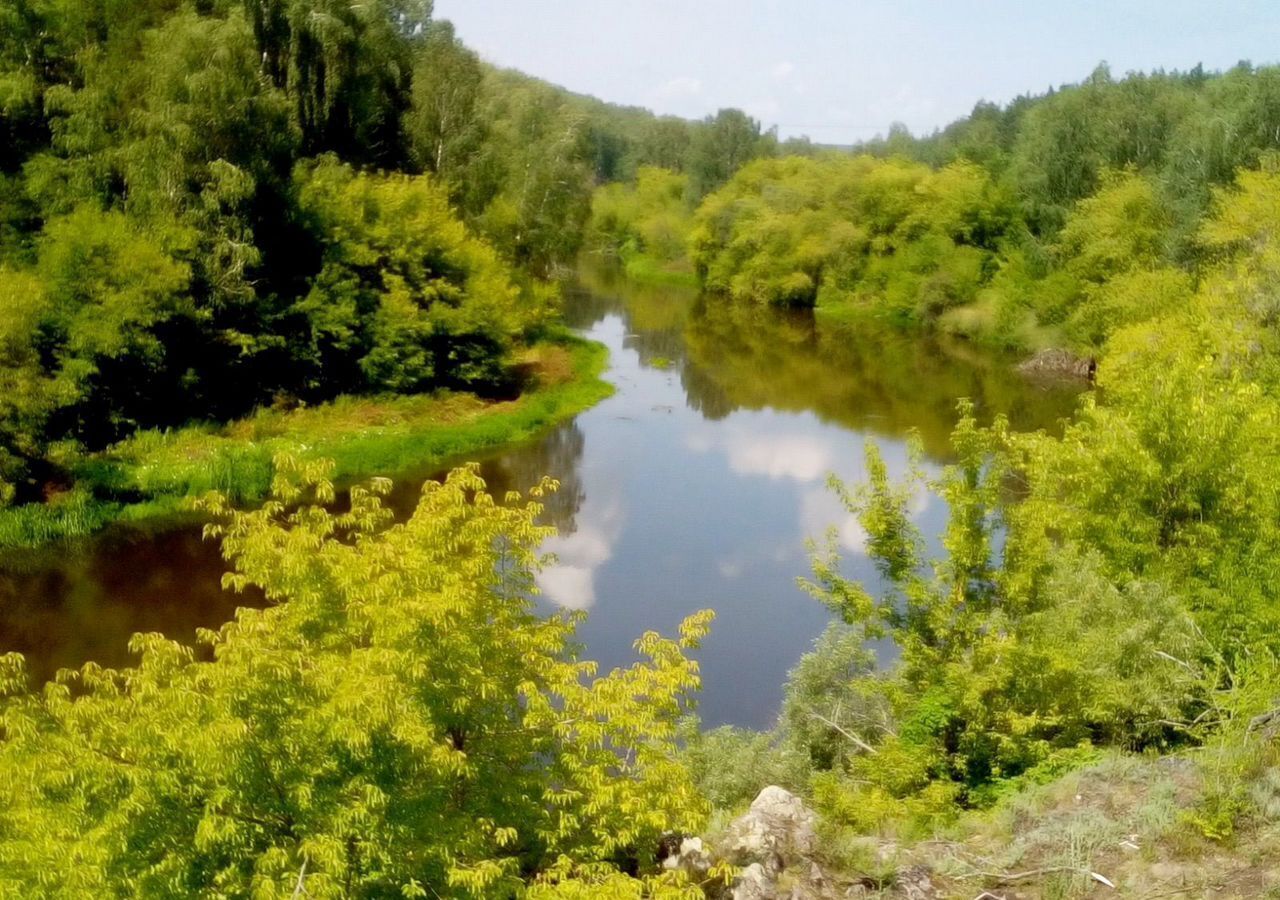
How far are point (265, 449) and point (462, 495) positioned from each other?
21198 millimetres

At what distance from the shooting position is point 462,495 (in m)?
9.33

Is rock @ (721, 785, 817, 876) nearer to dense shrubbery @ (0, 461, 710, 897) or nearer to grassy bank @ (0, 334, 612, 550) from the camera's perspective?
dense shrubbery @ (0, 461, 710, 897)

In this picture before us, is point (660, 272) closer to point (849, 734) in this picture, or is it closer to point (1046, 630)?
point (849, 734)

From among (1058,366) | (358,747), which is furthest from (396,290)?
(1058,366)

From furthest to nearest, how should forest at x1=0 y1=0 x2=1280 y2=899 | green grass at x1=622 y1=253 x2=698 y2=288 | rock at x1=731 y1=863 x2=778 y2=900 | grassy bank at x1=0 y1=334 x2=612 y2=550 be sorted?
green grass at x1=622 y1=253 x2=698 y2=288, grassy bank at x1=0 y1=334 x2=612 y2=550, rock at x1=731 y1=863 x2=778 y2=900, forest at x1=0 y1=0 x2=1280 y2=899

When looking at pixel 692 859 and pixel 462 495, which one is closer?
pixel 462 495

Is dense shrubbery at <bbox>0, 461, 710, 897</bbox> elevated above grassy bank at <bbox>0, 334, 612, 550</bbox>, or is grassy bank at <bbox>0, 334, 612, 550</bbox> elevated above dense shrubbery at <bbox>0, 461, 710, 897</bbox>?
dense shrubbery at <bbox>0, 461, 710, 897</bbox>

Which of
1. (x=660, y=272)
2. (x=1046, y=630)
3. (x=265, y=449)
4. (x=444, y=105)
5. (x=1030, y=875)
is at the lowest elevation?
(x=265, y=449)

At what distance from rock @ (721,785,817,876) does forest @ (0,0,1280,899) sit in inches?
22.1

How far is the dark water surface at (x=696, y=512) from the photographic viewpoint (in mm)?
20406

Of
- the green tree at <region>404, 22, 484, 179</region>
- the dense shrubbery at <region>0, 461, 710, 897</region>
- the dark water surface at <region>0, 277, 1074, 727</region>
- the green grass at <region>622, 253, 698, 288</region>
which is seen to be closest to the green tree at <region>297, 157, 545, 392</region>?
the green tree at <region>404, 22, 484, 179</region>

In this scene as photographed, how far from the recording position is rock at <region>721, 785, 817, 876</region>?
32.8 ft

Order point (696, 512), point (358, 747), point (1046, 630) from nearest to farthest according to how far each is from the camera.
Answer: point (358, 747), point (1046, 630), point (696, 512)

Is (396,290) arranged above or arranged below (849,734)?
above
